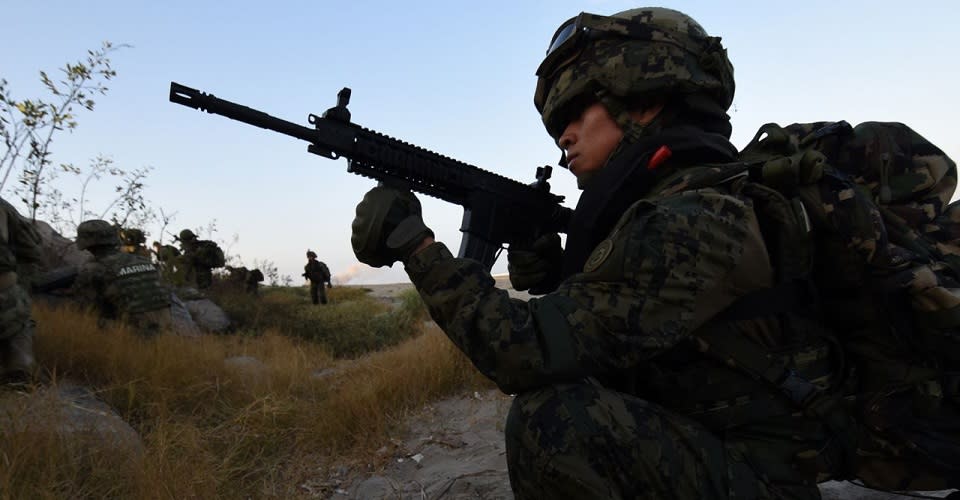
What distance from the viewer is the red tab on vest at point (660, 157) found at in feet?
5.41

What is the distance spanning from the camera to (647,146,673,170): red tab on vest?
5.41 ft

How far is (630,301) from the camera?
1396 millimetres

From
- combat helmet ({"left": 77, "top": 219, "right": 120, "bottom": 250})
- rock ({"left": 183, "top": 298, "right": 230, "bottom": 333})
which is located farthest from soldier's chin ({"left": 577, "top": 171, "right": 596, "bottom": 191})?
rock ({"left": 183, "top": 298, "right": 230, "bottom": 333})

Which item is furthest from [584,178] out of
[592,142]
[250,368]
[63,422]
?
[250,368]

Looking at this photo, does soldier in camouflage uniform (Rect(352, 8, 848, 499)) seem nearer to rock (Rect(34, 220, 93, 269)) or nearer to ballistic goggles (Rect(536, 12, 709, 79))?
ballistic goggles (Rect(536, 12, 709, 79))

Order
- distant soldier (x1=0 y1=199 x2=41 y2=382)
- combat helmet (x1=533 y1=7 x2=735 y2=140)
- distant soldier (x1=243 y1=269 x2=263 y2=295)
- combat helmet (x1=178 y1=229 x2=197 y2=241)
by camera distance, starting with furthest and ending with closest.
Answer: distant soldier (x1=243 y1=269 x2=263 y2=295)
combat helmet (x1=178 y1=229 x2=197 y2=241)
distant soldier (x1=0 y1=199 x2=41 y2=382)
combat helmet (x1=533 y1=7 x2=735 y2=140)

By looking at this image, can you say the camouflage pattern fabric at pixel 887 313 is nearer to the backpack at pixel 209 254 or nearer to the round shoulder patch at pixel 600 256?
the round shoulder patch at pixel 600 256

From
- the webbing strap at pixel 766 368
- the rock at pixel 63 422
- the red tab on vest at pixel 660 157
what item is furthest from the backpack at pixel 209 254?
the webbing strap at pixel 766 368

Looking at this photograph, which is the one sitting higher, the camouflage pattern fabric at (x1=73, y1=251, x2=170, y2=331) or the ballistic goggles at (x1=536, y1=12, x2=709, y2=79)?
the ballistic goggles at (x1=536, y1=12, x2=709, y2=79)

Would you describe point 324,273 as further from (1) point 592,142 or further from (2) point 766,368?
(2) point 766,368

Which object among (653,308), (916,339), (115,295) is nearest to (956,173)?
(916,339)

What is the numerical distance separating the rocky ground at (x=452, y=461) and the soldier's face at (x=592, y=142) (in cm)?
146

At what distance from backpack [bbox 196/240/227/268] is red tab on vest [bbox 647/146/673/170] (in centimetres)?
1282

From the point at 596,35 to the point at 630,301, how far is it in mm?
982
